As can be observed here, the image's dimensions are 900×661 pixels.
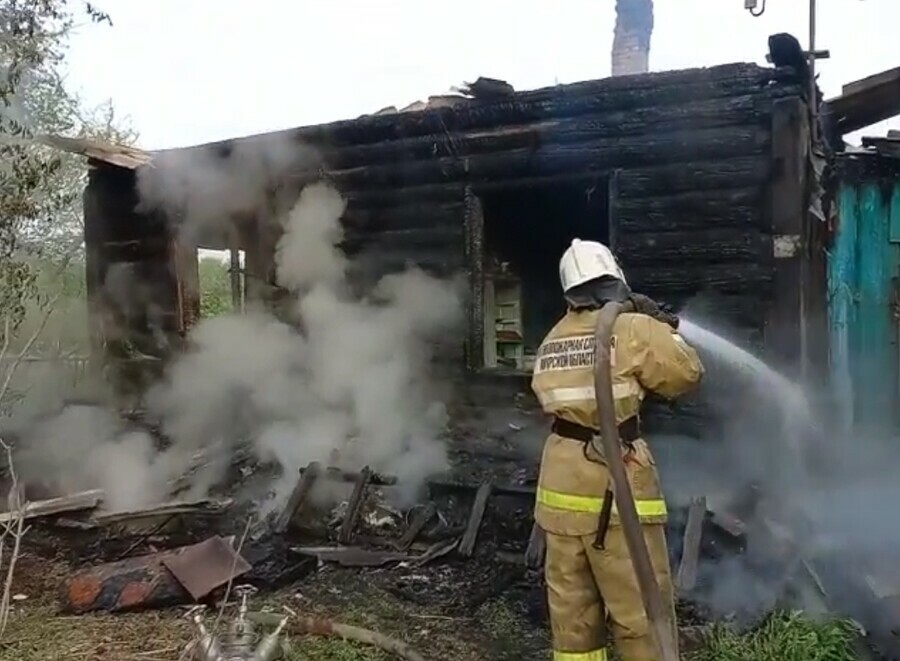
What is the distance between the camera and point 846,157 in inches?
307

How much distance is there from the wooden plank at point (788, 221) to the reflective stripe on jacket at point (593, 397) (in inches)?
107

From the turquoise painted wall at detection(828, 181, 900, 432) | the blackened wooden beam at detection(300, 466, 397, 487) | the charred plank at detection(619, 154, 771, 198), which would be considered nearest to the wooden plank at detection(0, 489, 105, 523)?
the blackened wooden beam at detection(300, 466, 397, 487)

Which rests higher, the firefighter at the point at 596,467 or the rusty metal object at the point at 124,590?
the firefighter at the point at 596,467

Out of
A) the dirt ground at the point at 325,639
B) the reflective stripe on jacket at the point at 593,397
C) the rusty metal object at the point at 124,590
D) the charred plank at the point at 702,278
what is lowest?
the dirt ground at the point at 325,639

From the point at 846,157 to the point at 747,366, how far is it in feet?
9.15

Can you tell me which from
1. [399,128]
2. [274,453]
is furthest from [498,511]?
[399,128]

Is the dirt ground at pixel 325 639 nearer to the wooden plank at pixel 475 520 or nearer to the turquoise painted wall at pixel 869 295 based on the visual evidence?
the wooden plank at pixel 475 520

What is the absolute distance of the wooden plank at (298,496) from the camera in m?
6.75

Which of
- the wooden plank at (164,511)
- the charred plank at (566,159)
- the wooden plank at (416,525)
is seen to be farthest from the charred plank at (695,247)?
the wooden plank at (164,511)

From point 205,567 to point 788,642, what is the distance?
3.45 meters

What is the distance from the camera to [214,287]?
20438mm

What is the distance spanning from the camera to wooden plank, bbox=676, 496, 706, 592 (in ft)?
16.8

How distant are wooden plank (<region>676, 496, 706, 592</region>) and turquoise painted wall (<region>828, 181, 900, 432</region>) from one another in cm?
296

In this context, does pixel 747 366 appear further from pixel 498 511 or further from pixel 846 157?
pixel 846 157
